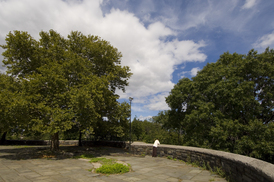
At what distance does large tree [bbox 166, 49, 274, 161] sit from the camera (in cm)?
1218

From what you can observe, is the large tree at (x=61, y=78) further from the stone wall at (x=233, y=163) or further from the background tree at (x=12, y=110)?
the stone wall at (x=233, y=163)

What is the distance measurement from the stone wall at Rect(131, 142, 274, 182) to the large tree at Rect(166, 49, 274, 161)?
5715 millimetres

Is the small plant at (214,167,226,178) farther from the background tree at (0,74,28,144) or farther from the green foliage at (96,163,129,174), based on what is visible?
the background tree at (0,74,28,144)

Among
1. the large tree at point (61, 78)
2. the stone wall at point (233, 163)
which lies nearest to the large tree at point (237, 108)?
the stone wall at point (233, 163)

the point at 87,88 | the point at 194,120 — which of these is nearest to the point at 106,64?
the point at 87,88

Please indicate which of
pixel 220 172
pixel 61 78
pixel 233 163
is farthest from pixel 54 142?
pixel 233 163

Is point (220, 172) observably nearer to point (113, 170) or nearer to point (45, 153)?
point (113, 170)

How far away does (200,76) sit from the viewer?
16891mm

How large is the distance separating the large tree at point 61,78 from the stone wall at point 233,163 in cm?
596

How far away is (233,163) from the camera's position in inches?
183

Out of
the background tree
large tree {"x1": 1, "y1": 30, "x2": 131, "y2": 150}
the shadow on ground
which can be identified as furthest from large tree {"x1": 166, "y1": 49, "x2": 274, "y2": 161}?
the background tree

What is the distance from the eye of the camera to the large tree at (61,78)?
9.67 metres

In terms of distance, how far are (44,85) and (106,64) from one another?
6209 mm

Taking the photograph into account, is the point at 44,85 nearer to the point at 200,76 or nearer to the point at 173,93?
the point at 173,93
